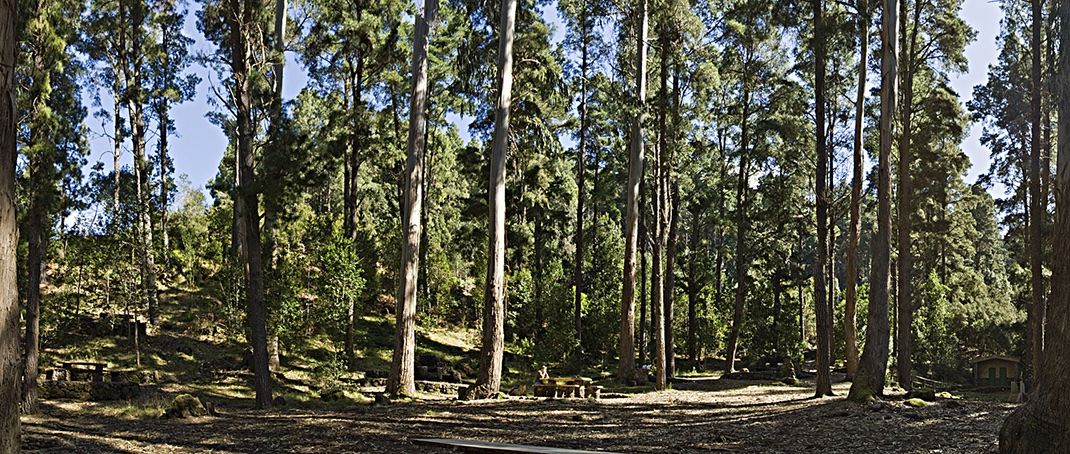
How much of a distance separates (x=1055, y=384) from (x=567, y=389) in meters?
12.3

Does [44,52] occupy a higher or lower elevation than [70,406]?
higher

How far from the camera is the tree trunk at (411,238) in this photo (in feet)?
53.7

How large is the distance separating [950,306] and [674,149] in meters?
23.2

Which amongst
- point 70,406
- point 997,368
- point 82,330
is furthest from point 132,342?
point 997,368

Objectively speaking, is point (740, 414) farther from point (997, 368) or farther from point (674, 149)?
point (997, 368)

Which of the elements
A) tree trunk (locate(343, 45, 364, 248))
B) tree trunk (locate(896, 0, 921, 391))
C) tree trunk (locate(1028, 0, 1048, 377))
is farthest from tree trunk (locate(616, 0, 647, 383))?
tree trunk (locate(1028, 0, 1048, 377))

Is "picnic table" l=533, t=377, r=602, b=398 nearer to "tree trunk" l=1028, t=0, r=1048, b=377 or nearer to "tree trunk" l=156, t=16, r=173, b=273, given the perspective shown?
"tree trunk" l=1028, t=0, r=1048, b=377

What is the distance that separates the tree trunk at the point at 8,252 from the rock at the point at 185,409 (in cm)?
689

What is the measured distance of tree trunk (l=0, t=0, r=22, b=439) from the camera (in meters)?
5.48

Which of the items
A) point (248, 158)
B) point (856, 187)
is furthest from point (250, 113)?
point (856, 187)

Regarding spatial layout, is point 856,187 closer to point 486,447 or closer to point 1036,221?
point 1036,221

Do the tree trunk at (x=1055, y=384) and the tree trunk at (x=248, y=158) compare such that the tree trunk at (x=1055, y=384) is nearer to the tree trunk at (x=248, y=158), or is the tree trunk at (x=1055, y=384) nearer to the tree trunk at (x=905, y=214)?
the tree trunk at (x=248, y=158)

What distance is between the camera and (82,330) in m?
22.8

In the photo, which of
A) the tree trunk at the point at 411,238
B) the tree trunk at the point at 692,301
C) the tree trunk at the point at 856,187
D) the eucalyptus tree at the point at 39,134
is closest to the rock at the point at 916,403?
the tree trunk at the point at 856,187
